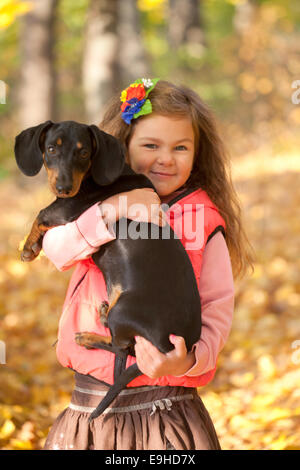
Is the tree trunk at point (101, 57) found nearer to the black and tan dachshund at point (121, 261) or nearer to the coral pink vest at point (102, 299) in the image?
the coral pink vest at point (102, 299)

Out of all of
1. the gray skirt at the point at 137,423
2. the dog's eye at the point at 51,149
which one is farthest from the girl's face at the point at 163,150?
the gray skirt at the point at 137,423

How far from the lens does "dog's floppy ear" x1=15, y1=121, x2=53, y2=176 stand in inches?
77.0

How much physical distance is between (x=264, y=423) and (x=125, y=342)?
2.12m

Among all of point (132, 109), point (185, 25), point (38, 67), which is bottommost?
point (132, 109)

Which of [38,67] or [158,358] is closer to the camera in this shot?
[158,358]

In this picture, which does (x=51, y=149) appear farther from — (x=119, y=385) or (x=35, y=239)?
A: (x=119, y=385)

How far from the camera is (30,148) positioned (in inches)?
77.4

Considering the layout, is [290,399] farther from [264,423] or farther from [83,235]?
[83,235]

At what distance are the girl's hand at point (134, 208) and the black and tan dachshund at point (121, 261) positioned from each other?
3 centimetres

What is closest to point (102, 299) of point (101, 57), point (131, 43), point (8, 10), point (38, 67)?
point (8, 10)

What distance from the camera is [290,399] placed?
13.1 feet

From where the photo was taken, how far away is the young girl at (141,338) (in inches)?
79.8

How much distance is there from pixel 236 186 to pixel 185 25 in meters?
9.54

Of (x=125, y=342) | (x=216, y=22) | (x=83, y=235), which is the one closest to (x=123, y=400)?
(x=125, y=342)
